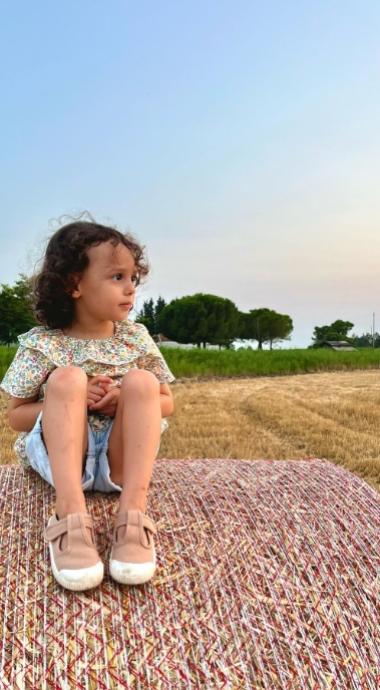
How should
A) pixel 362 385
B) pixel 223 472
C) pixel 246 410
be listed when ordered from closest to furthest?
pixel 223 472 → pixel 246 410 → pixel 362 385

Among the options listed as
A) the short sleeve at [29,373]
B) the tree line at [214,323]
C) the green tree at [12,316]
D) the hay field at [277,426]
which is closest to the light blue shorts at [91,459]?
the short sleeve at [29,373]

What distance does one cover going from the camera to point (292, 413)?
7047 millimetres

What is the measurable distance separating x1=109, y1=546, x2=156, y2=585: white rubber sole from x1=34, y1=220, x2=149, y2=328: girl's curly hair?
97 cm

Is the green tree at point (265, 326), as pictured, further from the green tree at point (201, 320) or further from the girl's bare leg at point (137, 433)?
the girl's bare leg at point (137, 433)

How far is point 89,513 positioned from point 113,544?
0.18 m

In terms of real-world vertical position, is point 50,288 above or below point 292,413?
above

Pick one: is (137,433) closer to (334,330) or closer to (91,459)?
(91,459)

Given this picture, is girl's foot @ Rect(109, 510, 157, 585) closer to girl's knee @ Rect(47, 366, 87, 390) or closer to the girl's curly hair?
girl's knee @ Rect(47, 366, 87, 390)

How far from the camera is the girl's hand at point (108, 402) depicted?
2018 mm

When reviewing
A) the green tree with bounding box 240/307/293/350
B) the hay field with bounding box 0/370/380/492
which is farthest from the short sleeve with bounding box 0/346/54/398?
the green tree with bounding box 240/307/293/350

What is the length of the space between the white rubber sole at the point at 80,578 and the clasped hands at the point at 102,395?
1.94ft

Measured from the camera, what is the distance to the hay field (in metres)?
4.82

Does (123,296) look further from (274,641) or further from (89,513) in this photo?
(274,641)

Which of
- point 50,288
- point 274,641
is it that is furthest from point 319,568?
point 50,288
